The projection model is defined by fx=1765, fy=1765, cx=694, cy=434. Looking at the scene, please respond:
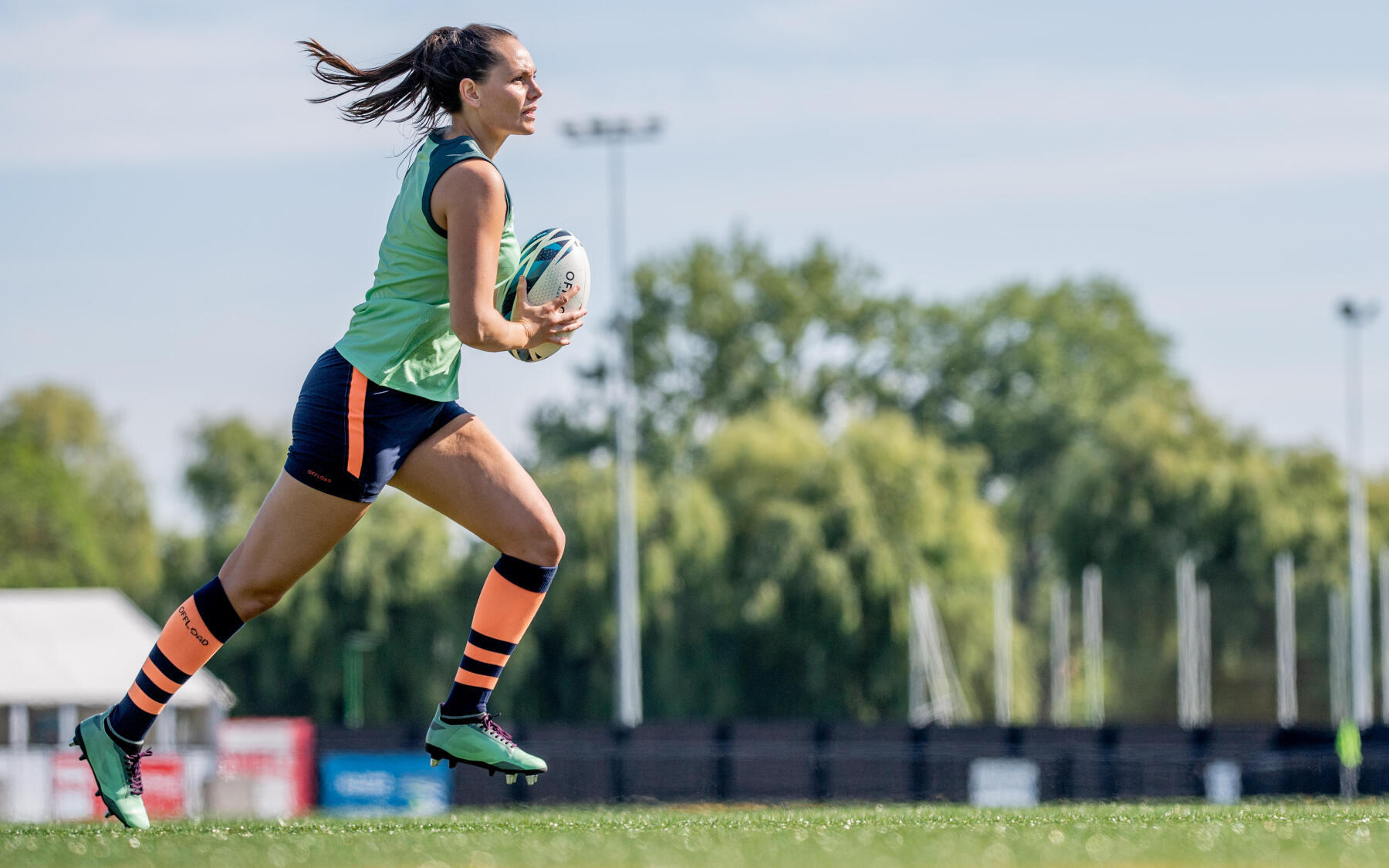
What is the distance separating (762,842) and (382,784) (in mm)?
23309

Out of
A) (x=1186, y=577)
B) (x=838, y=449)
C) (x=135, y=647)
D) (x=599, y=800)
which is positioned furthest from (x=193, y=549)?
(x=1186, y=577)

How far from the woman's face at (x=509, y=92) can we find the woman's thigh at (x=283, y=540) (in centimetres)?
136

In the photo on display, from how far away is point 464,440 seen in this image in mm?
5805

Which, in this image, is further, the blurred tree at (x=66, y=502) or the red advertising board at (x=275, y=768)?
the blurred tree at (x=66, y=502)

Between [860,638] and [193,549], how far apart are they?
1715cm

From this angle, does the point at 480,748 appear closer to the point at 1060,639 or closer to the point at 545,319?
the point at 545,319

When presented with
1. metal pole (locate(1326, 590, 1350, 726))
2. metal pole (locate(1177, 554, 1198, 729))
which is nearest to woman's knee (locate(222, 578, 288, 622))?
metal pole (locate(1177, 554, 1198, 729))

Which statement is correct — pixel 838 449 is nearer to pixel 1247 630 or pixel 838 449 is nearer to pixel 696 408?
pixel 1247 630

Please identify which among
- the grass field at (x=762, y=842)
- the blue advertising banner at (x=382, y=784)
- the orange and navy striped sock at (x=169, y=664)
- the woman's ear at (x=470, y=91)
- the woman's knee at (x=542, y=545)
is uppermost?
the woman's ear at (x=470, y=91)

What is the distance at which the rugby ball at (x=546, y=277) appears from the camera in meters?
5.96

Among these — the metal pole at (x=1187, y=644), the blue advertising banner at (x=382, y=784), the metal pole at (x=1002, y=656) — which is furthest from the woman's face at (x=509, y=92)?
the metal pole at (x=1187, y=644)

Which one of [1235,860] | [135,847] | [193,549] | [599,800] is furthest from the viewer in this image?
[193,549]

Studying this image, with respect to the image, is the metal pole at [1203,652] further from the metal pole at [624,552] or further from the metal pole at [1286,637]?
the metal pole at [624,552]

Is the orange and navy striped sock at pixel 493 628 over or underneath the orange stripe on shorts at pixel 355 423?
underneath
